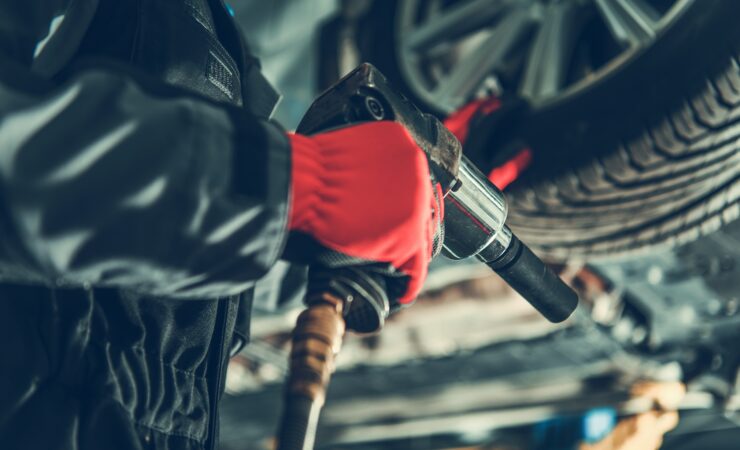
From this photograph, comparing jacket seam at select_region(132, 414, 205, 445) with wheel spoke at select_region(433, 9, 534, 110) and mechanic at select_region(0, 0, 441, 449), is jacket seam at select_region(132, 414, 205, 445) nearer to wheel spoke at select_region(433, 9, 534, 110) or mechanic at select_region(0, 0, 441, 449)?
mechanic at select_region(0, 0, 441, 449)

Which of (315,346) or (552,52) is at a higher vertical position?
(552,52)

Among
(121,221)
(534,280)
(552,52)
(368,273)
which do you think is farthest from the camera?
(552,52)

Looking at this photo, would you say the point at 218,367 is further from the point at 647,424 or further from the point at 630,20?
the point at 647,424

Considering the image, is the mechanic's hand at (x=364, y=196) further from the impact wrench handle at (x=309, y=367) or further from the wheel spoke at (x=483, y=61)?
the wheel spoke at (x=483, y=61)

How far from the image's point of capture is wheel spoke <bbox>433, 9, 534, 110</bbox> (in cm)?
151

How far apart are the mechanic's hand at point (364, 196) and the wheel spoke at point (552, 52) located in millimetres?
856

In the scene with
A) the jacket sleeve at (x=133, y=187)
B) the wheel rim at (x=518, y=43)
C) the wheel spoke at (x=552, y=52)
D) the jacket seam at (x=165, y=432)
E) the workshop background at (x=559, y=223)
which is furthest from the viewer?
the wheel spoke at (x=552, y=52)

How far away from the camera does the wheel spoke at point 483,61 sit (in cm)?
151

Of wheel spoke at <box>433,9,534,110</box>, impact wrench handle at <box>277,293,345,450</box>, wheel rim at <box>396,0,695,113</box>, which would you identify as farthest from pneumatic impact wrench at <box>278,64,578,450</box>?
wheel spoke at <box>433,9,534,110</box>

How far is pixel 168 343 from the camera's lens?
2.38 feet

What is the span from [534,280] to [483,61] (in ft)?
2.79

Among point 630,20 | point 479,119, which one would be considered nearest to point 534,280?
point 479,119

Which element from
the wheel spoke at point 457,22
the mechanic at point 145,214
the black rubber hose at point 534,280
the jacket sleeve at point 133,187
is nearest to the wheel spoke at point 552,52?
the wheel spoke at point 457,22

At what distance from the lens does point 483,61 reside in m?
1.54
